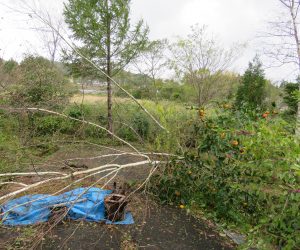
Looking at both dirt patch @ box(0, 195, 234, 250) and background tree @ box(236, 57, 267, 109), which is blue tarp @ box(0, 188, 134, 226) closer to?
dirt patch @ box(0, 195, 234, 250)

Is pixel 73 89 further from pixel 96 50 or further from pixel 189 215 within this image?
pixel 189 215

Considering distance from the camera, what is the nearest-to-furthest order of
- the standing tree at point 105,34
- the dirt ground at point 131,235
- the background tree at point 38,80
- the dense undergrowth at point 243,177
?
the dense undergrowth at point 243,177 → the dirt ground at point 131,235 → the standing tree at point 105,34 → the background tree at point 38,80

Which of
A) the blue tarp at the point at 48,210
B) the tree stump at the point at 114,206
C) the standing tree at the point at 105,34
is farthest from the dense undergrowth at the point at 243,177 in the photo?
the standing tree at the point at 105,34

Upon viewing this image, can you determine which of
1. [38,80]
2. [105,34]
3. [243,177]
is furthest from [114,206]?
[38,80]

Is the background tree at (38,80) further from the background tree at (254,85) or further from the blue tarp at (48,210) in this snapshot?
the background tree at (254,85)

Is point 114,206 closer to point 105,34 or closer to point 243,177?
point 243,177

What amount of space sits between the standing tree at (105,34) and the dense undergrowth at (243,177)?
17.6ft

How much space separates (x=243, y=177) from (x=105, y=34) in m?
7.74

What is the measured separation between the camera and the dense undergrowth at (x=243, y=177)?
183cm

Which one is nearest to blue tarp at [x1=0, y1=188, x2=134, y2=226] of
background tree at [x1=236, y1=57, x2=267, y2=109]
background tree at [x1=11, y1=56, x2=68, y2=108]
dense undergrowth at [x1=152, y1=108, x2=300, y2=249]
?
dense undergrowth at [x1=152, y1=108, x2=300, y2=249]

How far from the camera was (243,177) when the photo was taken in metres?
2.76

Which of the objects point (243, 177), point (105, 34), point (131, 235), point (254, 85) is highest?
point (105, 34)

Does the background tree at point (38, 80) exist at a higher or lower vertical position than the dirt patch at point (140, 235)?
higher

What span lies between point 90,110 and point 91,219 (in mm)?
7412
